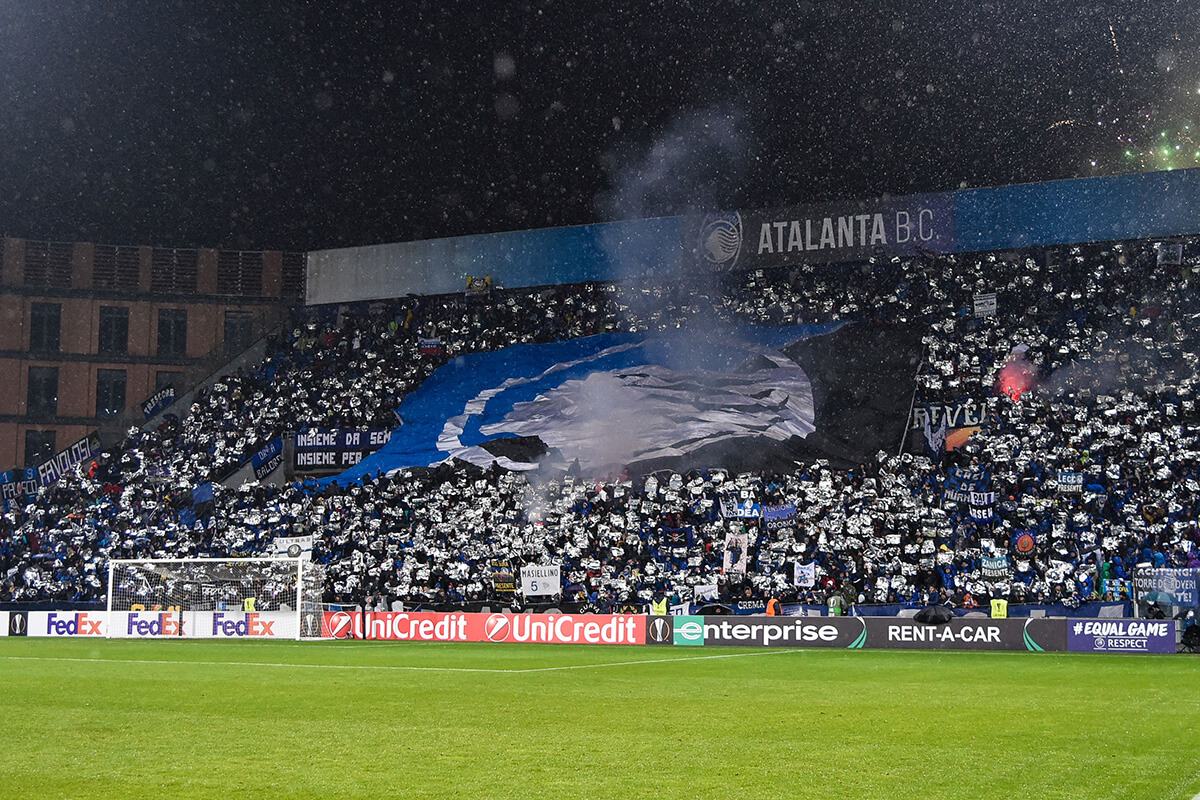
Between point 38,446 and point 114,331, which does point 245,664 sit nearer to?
point 38,446

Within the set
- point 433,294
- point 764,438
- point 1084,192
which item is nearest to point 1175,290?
point 1084,192

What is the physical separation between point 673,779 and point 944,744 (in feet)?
11.7

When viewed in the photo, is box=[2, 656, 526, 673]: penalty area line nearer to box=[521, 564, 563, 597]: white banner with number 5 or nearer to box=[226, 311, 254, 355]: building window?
box=[521, 564, 563, 597]: white banner with number 5

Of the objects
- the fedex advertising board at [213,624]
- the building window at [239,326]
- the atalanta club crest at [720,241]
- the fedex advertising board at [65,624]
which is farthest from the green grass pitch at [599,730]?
the building window at [239,326]

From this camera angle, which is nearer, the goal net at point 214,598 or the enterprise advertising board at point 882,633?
the enterprise advertising board at point 882,633

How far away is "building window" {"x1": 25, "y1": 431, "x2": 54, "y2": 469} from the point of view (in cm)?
5638

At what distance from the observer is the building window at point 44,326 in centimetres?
5725

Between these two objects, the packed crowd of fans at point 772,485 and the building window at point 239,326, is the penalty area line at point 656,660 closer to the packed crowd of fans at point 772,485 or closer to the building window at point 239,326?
the packed crowd of fans at point 772,485

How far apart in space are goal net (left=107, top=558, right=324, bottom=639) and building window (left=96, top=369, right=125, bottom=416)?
67.5ft

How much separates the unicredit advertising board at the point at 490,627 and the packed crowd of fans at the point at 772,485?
126cm

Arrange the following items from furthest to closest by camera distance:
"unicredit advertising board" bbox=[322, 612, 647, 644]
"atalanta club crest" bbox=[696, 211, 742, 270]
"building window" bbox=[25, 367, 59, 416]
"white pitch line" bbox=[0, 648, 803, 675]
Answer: "building window" bbox=[25, 367, 59, 416], "atalanta club crest" bbox=[696, 211, 742, 270], "unicredit advertising board" bbox=[322, 612, 647, 644], "white pitch line" bbox=[0, 648, 803, 675]

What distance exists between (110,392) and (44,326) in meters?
4.24

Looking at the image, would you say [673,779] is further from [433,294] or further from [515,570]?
[433,294]

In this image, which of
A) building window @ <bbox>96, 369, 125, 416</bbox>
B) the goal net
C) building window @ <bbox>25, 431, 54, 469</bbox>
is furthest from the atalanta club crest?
building window @ <bbox>25, 431, 54, 469</bbox>
